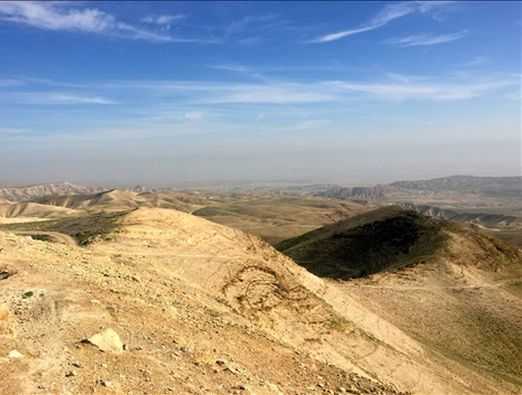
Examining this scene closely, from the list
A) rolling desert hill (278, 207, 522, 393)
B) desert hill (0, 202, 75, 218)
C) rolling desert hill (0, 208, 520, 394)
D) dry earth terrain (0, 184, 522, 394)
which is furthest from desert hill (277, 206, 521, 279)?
desert hill (0, 202, 75, 218)

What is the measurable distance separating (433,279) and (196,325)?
29958 millimetres

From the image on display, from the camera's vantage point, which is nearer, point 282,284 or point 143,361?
point 143,361

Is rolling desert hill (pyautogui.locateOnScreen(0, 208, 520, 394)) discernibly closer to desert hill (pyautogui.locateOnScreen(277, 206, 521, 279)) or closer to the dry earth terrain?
the dry earth terrain

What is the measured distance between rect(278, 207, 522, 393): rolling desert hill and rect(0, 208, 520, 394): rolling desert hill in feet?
1.28

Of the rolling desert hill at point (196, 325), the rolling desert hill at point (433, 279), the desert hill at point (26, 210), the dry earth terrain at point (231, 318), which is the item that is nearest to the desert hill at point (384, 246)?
the rolling desert hill at point (433, 279)

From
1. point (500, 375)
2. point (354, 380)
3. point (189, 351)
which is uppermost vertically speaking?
point (189, 351)

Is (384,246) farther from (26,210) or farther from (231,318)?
(26,210)

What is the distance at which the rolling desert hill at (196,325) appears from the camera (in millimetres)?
13016

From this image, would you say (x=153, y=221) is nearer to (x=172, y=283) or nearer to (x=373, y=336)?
(x=172, y=283)

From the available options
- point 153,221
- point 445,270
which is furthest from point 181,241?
point 445,270

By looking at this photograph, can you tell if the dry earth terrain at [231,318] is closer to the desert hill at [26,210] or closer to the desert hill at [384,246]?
the desert hill at [384,246]

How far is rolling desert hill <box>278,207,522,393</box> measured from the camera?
31781 millimetres

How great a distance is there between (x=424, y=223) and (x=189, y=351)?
1903 inches

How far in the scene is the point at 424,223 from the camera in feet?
193
